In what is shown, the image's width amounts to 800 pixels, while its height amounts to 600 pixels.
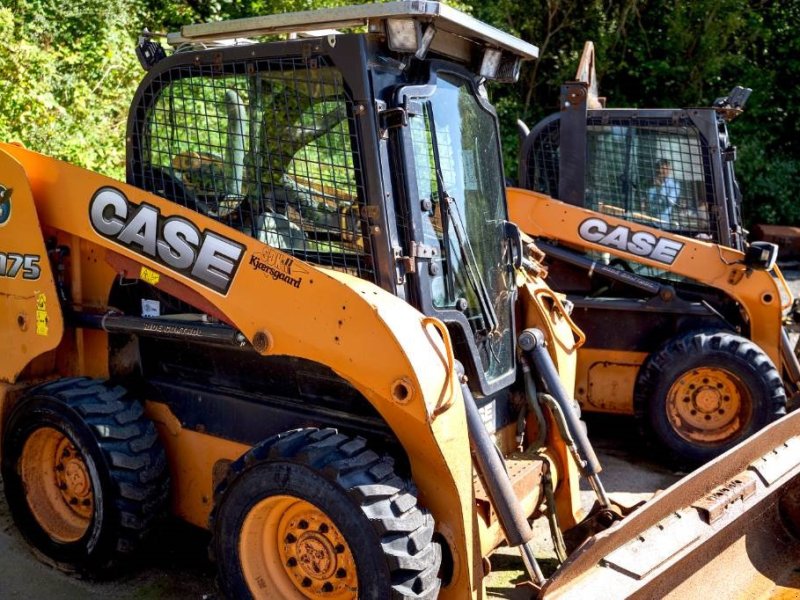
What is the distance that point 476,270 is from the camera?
3762mm

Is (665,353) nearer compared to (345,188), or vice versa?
(345,188)

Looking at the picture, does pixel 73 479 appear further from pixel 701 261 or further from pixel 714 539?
pixel 701 261

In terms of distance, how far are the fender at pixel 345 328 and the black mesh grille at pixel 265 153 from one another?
22 centimetres

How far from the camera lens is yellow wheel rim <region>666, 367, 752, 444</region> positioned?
5.94m

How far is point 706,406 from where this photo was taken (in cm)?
601

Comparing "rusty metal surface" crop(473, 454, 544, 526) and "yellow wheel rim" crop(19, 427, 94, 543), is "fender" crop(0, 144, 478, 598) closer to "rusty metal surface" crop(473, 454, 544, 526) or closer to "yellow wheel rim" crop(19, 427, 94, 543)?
"rusty metal surface" crop(473, 454, 544, 526)

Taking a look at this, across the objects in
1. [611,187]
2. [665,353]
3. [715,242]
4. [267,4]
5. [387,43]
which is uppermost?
[267,4]

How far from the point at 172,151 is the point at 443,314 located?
55.1 inches

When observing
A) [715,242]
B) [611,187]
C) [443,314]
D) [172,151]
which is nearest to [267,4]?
[611,187]

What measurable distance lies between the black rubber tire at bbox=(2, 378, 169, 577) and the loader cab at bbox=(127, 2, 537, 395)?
948 mm

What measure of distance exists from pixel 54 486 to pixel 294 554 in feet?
4.90

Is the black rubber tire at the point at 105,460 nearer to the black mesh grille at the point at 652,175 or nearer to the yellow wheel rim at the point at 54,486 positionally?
the yellow wheel rim at the point at 54,486

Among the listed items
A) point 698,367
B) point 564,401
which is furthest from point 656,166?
point 564,401

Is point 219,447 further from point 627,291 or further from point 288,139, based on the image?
point 627,291
